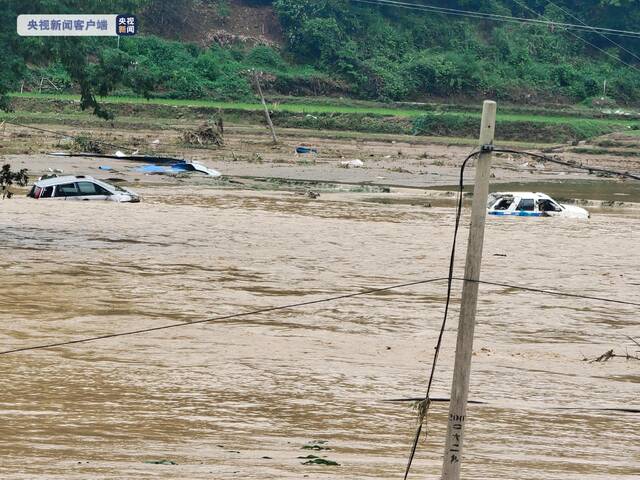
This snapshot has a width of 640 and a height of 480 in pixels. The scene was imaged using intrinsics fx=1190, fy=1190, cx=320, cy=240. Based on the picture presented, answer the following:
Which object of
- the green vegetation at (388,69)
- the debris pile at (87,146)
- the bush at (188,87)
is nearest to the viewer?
the debris pile at (87,146)

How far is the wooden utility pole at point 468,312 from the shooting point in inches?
360

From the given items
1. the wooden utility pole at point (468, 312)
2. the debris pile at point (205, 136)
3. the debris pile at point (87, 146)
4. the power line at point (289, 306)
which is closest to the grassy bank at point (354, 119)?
the debris pile at point (205, 136)

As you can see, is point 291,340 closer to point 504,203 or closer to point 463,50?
point 504,203

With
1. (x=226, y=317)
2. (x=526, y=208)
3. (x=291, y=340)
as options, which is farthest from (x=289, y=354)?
(x=526, y=208)

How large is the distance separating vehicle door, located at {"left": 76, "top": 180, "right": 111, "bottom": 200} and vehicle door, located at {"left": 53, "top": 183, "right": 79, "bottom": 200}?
119 millimetres

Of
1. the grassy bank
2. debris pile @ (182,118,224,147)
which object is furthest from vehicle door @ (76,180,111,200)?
the grassy bank

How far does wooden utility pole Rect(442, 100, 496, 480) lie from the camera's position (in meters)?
9.13

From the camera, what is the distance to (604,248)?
102 feet

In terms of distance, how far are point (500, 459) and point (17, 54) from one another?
698 inches

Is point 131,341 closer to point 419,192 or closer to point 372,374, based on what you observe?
point 372,374

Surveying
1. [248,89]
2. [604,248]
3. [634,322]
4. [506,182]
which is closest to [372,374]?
[634,322]

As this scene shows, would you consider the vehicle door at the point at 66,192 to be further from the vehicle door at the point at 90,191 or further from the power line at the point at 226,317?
the power line at the point at 226,317

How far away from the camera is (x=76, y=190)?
36.0 metres

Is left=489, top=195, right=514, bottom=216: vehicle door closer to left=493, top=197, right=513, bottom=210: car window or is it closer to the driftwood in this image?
left=493, top=197, right=513, bottom=210: car window
